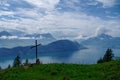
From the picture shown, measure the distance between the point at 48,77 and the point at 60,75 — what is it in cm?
178

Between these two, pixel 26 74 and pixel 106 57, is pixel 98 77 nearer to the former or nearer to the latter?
pixel 26 74

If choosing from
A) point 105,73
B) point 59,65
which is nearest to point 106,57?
point 59,65

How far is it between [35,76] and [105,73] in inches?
376

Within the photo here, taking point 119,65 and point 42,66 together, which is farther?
point 42,66

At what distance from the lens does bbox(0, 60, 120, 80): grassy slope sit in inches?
1233

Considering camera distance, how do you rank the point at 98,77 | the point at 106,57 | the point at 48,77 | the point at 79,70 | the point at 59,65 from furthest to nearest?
1. the point at 106,57
2. the point at 59,65
3. the point at 79,70
4. the point at 48,77
5. the point at 98,77

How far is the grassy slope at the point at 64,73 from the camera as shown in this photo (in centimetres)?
3133

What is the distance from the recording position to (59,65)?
127 feet

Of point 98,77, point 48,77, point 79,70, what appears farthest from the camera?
point 79,70

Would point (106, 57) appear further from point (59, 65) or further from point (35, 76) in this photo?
point (35, 76)

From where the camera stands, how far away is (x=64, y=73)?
1351 inches

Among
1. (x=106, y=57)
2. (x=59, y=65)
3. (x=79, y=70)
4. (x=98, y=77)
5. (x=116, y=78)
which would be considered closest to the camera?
(x=116, y=78)

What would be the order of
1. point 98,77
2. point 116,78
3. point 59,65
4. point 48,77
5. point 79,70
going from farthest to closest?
point 59,65 → point 79,70 → point 48,77 → point 98,77 → point 116,78

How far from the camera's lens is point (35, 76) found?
33.5 metres
